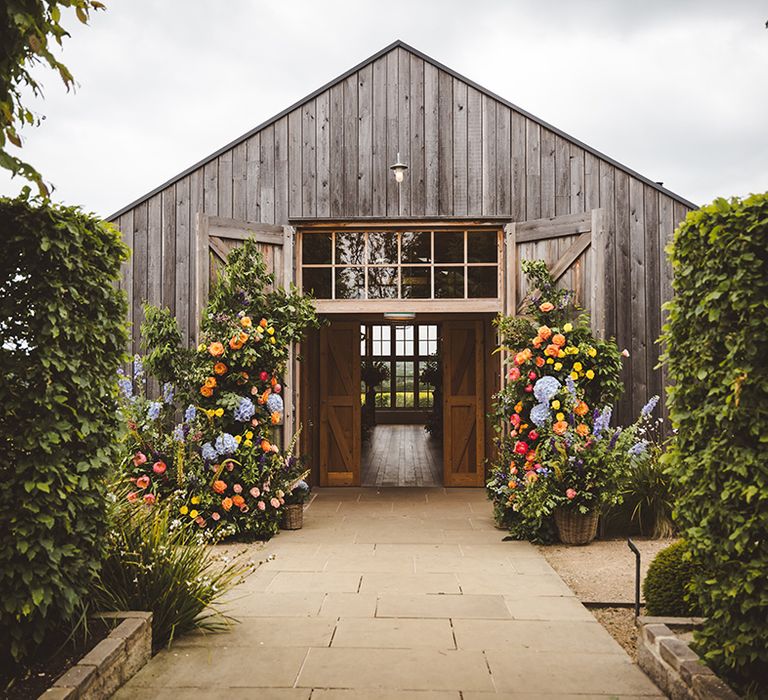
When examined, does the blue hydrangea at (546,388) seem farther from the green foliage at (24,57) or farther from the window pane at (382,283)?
the green foliage at (24,57)

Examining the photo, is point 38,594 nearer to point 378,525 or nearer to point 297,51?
point 378,525

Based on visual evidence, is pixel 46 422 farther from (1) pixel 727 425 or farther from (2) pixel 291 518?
(2) pixel 291 518

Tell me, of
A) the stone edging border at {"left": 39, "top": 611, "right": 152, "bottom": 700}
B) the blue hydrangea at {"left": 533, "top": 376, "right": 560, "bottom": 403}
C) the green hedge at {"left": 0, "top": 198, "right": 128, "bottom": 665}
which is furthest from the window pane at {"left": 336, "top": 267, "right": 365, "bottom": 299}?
the stone edging border at {"left": 39, "top": 611, "right": 152, "bottom": 700}

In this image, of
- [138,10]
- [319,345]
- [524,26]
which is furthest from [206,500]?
[524,26]

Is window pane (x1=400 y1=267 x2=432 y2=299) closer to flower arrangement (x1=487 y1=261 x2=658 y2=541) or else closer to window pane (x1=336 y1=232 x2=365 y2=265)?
window pane (x1=336 y1=232 x2=365 y2=265)

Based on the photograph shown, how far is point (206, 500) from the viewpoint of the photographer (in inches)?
239

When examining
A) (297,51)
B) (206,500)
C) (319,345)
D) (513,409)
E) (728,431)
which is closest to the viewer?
(728,431)

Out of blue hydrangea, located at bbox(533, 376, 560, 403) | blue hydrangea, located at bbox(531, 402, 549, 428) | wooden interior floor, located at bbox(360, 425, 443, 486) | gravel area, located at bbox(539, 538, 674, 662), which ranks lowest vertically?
wooden interior floor, located at bbox(360, 425, 443, 486)

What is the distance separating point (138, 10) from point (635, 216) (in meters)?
6.15

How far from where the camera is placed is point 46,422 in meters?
3.05

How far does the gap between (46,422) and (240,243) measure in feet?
15.2

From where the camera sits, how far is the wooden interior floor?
10586 mm

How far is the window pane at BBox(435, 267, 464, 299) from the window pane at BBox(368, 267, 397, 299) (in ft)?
1.57

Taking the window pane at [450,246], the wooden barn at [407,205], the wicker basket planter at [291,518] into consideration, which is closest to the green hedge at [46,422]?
the wicker basket planter at [291,518]
